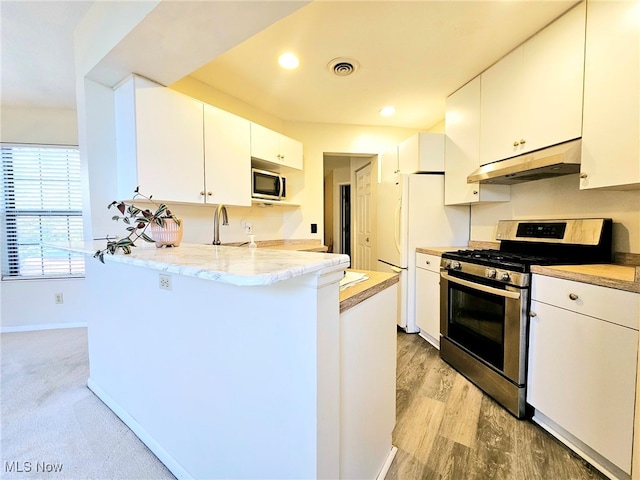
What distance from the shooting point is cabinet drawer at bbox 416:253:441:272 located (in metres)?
2.58

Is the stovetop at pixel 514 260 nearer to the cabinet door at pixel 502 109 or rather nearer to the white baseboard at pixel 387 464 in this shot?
the cabinet door at pixel 502 109

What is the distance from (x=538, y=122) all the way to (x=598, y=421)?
69.0 inches

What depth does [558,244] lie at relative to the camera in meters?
1.92

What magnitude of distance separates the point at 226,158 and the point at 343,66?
1.21 m

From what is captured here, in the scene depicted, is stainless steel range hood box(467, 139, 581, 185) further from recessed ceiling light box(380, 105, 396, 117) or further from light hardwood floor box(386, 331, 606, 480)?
light hardwood floor box(386, 331, 606, 480)

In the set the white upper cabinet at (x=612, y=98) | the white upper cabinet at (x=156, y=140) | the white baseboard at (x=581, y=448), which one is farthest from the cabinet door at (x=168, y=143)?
the white baseboard at (x=581, y=448)

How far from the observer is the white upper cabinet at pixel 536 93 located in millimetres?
1668

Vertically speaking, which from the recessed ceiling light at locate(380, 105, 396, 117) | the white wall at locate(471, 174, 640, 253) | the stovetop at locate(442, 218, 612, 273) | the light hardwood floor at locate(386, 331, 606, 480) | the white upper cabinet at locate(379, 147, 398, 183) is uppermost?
the recessed ceiling light at locate(380, 105, 396, 117)

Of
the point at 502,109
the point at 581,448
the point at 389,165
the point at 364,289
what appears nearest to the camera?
the point at 364,289

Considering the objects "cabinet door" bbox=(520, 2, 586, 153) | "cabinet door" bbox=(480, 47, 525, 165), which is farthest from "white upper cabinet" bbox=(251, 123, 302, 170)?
"cabinet door" bbox=(520, 2, 586, 153)

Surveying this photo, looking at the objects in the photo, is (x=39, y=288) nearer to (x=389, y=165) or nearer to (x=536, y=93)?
(x=389, y=165)

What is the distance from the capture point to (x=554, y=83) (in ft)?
5.83

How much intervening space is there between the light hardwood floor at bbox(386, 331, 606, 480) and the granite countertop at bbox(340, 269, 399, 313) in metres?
0.91

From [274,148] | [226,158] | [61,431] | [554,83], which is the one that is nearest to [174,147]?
[226,158]
